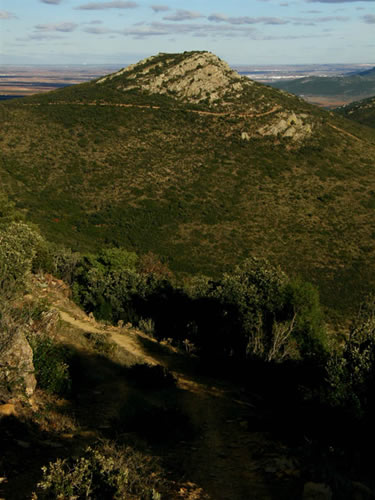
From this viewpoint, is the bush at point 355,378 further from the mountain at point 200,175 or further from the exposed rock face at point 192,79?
the exposed rock face at point 192,79

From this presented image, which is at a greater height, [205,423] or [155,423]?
[155,423]

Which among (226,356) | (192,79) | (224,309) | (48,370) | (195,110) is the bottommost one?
(226,356)

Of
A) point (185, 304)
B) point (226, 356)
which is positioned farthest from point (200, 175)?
point (226, 356)

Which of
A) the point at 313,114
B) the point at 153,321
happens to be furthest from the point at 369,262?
the point at 313,114

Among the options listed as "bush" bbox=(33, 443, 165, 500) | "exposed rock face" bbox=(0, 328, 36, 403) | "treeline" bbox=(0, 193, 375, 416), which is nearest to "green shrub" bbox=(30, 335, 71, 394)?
"exposed rock face" bbox=(0, 328, 36, 403)

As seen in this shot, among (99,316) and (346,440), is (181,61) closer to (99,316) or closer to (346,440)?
(99,316)

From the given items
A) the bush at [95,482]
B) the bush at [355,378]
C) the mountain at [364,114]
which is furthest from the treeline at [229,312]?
the mountain at [364,114]

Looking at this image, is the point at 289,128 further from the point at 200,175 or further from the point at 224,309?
the point at 224,309
